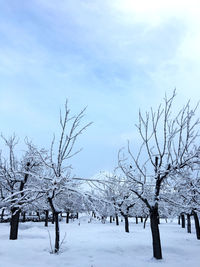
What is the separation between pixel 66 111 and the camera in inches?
376

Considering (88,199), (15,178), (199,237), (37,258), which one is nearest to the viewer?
(88,199)

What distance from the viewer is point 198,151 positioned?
8648 millimetres

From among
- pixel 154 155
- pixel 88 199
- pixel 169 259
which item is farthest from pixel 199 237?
pixel 88 199

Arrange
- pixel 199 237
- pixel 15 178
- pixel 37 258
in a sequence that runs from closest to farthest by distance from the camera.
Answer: pixel 37 258 < pixel 15 178 < pixel 199 237

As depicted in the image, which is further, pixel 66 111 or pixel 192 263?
pixel 66 111

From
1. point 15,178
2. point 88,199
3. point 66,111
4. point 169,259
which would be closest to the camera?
point 88,199

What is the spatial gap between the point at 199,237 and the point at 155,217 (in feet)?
36.5

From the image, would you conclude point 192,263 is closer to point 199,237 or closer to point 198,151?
point 198,151

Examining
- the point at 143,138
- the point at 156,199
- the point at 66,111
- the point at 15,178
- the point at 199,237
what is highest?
the point at 66,111

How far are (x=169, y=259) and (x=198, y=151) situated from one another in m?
4.25

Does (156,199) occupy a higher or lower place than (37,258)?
higher

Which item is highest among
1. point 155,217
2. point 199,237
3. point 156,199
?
point 156,199

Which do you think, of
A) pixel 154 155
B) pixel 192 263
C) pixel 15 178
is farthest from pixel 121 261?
pixel 15 178

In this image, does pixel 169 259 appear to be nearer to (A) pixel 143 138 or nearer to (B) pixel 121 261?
(B) pixel 121 261
